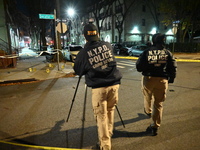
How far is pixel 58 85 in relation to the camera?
23.2 feet

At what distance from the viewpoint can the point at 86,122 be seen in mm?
3770

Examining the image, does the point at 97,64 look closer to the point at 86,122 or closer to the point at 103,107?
the point at 103,107

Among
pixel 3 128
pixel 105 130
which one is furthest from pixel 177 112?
pixel 3 128

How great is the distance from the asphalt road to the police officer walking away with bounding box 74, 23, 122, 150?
71 centimetres

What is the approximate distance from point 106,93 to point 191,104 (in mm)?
3316

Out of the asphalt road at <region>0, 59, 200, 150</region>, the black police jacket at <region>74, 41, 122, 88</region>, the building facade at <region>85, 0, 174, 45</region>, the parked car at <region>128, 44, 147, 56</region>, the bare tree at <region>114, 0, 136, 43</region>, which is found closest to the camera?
the black police jacket at <region>74, 41, 122, 88</region>

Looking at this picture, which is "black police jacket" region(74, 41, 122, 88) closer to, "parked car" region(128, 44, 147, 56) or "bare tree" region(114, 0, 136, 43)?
"parked car" region(128, 44, 147, 56)

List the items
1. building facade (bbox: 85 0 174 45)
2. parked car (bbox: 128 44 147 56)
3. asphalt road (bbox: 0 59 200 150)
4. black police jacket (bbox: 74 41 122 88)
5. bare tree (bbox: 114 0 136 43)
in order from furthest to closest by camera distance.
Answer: building facade (bbox: 85 0 174 45), bare tree (bbox: 114 0 136 43), parked car (bbox: 128 44 147 56), asphalt road (bbox: 0 59 200 150), black police jacket (bbox: 74 41 122 88)

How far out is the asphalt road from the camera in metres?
2.99

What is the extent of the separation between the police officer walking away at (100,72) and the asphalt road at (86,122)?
2.32ft

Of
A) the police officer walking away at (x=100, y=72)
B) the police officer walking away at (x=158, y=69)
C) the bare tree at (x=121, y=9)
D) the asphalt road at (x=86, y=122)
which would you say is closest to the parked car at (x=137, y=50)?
the asphalt road at (x=86, y=122)

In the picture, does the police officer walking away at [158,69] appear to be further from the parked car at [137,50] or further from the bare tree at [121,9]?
the bare tree at [121,9]

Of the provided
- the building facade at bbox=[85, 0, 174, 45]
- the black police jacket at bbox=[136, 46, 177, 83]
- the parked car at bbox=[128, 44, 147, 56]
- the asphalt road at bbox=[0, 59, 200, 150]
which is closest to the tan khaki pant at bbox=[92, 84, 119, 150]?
the asphalt road at bbox=[0, 59, 200, 150]

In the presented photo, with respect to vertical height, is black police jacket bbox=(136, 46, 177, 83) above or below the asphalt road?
above
